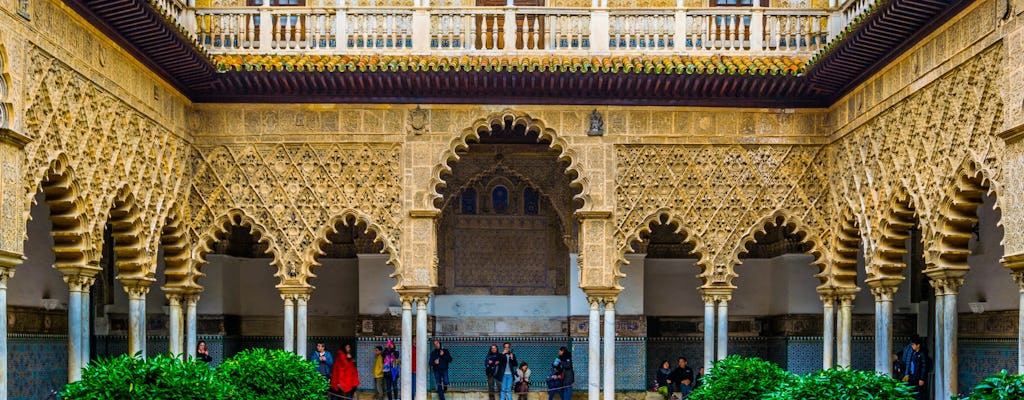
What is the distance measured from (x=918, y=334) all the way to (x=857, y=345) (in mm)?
834

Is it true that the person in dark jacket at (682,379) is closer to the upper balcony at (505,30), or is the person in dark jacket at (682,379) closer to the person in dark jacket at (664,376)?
the person in dark jacket at (664,376)

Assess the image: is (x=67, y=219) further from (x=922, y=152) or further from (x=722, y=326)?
(x=922, y=152)

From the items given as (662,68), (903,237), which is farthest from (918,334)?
(662,68)

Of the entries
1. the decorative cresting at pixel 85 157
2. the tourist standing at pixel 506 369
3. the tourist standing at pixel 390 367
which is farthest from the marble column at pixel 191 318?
the tourist standing at pixel 506 369

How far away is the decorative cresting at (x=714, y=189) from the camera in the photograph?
14.8 metres

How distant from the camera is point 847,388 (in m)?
8.69

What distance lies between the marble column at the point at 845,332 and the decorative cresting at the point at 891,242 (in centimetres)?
117

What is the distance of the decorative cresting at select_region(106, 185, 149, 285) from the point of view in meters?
12.8

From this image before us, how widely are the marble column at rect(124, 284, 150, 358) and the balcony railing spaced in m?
3.07

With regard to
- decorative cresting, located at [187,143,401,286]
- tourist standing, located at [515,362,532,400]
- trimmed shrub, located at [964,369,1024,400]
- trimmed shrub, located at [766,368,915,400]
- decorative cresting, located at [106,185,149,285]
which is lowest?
tourist standing, located at [515,362,532,400]

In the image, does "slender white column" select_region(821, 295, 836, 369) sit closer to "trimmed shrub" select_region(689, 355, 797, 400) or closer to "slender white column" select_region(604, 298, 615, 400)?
"slender white column" select_region(604, 298, 615, 400)

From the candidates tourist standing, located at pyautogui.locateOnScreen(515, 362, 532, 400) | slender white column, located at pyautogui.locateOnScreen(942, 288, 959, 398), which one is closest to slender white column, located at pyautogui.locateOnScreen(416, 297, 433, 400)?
tourist standing, located at pyautogui.locateOnScreen(515, 362, 532, 400)

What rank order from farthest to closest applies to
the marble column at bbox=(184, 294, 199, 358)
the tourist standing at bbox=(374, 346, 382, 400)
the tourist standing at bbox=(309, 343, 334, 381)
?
the tourist standing at bbox=(374, 346, 382, 400), the tourist standing at bbox=(309, 343, 334, 381), the marble column at bbox=(184, 294, 199, 358)

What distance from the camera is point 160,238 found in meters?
14.4
